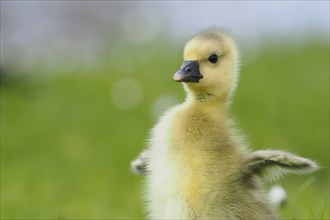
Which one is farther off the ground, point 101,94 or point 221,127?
point 221,127

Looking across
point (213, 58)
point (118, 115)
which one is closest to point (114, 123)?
point (118, 115)

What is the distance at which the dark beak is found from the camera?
12.0ft

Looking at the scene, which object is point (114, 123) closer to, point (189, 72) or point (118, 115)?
point (118, 115)

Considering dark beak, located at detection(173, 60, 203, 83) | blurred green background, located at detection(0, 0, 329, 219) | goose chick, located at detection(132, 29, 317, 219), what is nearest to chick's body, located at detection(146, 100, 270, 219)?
goose chick, located at detection(132, 29, 317, 219)

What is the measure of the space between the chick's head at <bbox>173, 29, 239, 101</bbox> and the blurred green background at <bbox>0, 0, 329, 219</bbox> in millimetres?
1710

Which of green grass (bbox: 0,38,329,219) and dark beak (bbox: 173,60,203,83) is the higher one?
dark beak (bbox: 173,60,203,83)

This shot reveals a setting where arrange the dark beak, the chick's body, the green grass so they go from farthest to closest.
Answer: the green grass < the dark beak < the chick's body

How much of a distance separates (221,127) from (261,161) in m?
0.24

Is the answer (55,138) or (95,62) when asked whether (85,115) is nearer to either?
(55,138)

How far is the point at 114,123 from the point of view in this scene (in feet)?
24.2

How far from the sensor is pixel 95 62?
890 cm

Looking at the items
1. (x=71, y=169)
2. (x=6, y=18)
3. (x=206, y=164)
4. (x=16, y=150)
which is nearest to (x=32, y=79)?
(x=16, y=150)

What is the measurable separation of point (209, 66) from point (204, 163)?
44cm

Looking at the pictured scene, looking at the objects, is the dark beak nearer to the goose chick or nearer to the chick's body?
the goose chick
